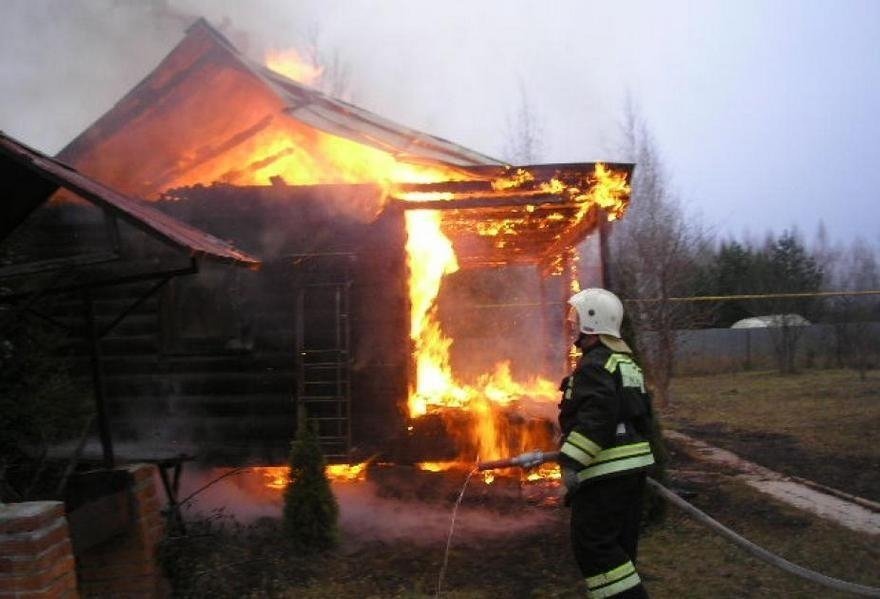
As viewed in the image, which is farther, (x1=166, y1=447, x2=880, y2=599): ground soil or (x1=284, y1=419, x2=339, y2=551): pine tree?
(x1=284, y1=419, x2=339, y2=551): pine tree

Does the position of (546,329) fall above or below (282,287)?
below

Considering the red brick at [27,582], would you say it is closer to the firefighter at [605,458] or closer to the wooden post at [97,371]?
the wooden post at [97,371]

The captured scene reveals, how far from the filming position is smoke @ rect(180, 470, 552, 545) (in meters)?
6.70

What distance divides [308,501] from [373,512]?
1582 mm

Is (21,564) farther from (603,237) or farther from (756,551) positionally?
(603,237)

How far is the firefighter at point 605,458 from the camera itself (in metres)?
3.94

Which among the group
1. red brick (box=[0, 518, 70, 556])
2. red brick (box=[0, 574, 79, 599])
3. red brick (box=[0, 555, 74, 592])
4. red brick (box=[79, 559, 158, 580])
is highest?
red brick (box=[0, 518, 70, 556])

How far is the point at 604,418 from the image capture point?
395 cm

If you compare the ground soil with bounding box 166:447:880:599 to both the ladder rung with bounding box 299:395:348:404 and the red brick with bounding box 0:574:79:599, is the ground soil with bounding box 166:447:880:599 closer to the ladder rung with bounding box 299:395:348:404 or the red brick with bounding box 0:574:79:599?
the red brick with bounding box 0:574:79:599

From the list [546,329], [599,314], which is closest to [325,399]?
[599,314]

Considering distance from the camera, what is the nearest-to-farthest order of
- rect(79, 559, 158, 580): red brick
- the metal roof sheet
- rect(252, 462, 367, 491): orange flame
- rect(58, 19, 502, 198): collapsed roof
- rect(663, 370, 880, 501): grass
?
the metal roof sheet → rect(79, 559, 158, 580): red brick → rect(58, 19, 502, 198): collapsed roof → rect(252, 462, 367, 491): orange flame → rect(663, 370, 880, 501): grass

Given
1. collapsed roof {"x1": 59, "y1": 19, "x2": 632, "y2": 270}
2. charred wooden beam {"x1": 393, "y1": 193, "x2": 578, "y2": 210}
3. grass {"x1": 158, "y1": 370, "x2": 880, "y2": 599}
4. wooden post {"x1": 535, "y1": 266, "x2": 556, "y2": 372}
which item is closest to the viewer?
grass {"x1": 158, "y1": 370, "x2": 880, "y2": 599}

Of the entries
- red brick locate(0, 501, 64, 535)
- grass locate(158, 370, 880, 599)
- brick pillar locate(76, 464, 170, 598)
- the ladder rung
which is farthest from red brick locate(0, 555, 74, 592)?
the ladder rung

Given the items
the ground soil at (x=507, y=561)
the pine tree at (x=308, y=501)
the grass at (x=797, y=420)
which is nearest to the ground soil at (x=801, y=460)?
the grass at (x=797, y=420)
